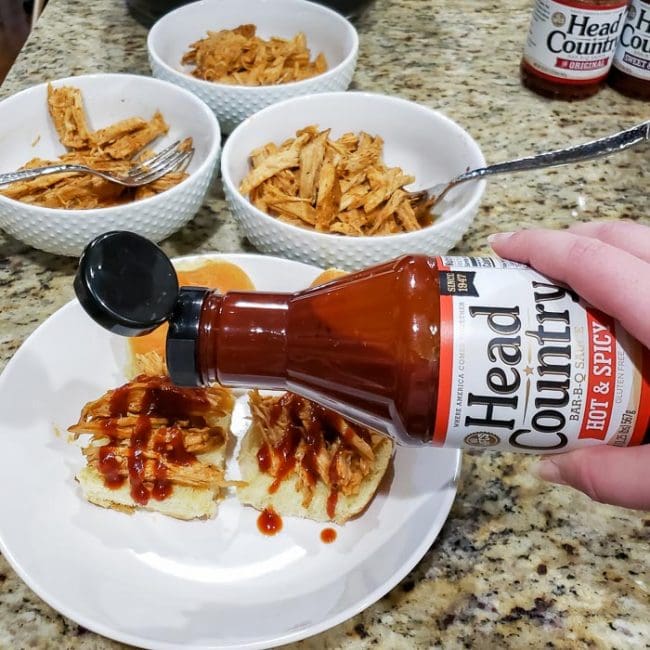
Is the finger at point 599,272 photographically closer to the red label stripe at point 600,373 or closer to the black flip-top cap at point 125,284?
the red label stripe at point 600,373

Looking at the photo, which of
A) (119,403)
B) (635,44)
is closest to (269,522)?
(119,403)

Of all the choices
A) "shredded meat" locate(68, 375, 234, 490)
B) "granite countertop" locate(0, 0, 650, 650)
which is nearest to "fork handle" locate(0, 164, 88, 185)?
"granite countertop" locate(0, 0, 650, 650)

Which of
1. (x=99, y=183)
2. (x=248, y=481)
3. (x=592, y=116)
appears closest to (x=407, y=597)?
(x=248, y=481)

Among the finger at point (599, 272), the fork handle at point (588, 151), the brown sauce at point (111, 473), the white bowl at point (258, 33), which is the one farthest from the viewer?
the white bowl at point (258, 33)

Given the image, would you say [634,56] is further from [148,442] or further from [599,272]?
[148,442]

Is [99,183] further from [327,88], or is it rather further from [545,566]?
[545,566]

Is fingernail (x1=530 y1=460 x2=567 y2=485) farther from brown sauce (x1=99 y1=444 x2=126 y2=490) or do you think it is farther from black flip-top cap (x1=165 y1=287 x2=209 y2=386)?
brown sauce (x1=99 y1=444 x2=126 y2=490)

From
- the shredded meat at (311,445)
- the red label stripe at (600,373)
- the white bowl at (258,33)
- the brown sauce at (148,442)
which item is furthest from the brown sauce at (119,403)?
the white bowl at (258,33)
